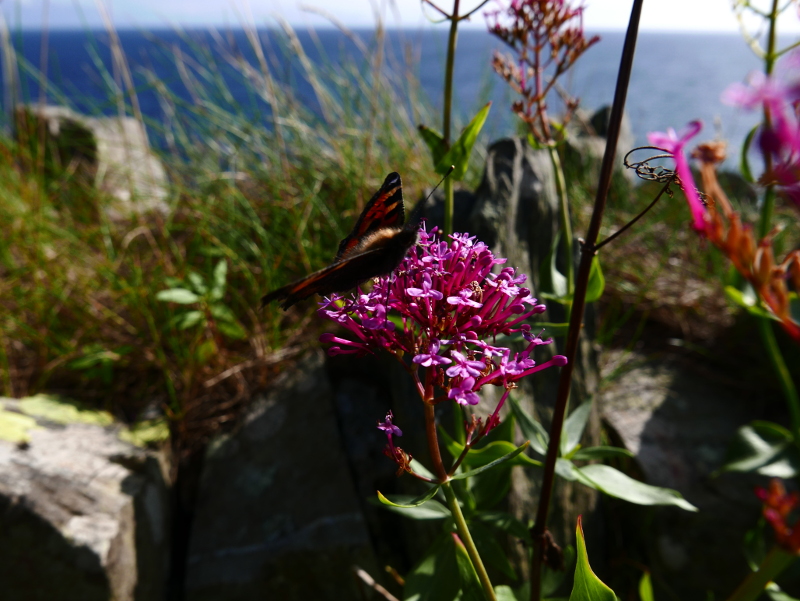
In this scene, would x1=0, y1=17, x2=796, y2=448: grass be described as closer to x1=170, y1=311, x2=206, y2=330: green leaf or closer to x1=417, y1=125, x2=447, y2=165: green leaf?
x1=170, y1=311, x2=206, y2=330: green leaf

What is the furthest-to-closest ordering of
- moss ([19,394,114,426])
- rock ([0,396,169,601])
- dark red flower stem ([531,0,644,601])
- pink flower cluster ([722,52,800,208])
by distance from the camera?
moss ([19,394,114,426]), rock ([0,396,169,601]), dark red flower stem ([531,0,644,601]), pink flower cluster ([722,52,800,208])

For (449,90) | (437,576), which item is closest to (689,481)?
(437,576)

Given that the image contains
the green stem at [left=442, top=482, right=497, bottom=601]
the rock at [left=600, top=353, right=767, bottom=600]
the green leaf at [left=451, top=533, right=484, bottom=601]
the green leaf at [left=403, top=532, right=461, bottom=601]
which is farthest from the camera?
the rock at [left=600, top=353, right=767, bottom=600]

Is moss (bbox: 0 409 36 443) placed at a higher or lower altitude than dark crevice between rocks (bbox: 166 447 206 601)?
higher

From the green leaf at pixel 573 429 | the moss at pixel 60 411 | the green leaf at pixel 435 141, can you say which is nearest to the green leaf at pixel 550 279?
the green leaf at pixel 573 429

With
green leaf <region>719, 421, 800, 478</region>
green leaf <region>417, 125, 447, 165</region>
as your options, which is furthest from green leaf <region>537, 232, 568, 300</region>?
green leaf <region>719, 421, 800, 478</region>

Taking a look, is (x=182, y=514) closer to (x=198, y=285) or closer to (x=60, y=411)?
(x=60, y=411)

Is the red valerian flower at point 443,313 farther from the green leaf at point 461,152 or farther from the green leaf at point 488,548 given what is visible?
the green leaf at point 488,548
